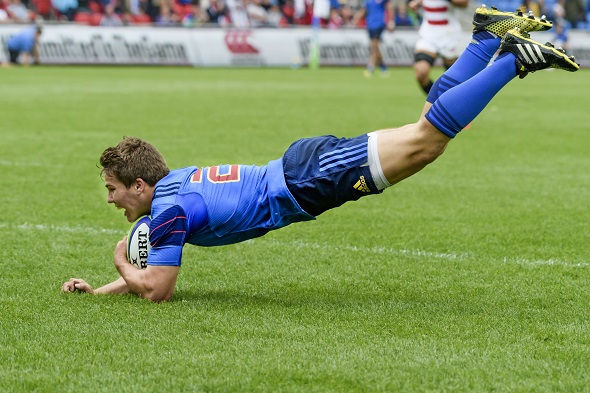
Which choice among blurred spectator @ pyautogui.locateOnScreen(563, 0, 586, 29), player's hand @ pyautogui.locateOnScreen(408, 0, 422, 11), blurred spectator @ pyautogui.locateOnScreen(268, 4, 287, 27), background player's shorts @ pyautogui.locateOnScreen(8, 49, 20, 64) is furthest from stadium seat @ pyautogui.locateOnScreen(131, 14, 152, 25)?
player's hand @ pyautogui.locateOnScreen(408, 0, 422, 11)

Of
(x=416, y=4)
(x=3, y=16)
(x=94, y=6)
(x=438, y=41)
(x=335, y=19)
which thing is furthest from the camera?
(x=335, y=19)

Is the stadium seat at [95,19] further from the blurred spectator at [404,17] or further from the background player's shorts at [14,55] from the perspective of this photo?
the blurred spectator at [404,17]

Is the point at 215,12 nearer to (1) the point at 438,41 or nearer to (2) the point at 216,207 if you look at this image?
(1) the point at 438,41

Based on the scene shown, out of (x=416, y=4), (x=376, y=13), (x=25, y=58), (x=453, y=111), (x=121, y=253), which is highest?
(x=453, y=111)

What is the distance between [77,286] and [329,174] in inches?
57.5

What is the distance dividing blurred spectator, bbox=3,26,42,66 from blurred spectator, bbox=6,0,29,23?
2.06 metres

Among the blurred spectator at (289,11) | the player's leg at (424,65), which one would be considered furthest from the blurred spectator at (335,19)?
the player's leg at (424,65)

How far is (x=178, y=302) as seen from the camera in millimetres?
5164

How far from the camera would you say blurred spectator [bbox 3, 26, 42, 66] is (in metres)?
29.6

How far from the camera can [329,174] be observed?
515cm

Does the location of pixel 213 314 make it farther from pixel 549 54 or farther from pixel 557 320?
pixel 549 54

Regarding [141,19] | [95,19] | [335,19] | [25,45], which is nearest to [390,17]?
[335,19]

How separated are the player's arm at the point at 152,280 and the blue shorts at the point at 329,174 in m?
0.76

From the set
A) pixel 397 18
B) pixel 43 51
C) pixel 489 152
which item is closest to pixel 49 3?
pixel 43 51
